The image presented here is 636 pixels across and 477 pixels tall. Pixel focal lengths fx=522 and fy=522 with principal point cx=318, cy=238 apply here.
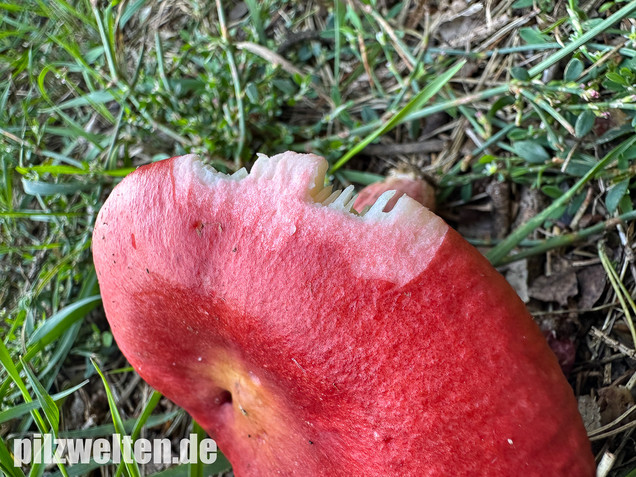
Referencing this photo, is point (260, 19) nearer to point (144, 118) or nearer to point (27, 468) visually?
point (144, 118)

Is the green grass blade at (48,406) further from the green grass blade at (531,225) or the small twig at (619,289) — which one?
the small twig at (619,289)

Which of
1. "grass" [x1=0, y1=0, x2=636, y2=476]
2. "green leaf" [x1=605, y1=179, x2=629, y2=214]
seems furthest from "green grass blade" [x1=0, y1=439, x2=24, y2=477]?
"green leaf" [x1=605, y1=179, x2=629, y2=214]

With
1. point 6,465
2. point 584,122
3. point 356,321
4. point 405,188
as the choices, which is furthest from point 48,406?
point 584,122

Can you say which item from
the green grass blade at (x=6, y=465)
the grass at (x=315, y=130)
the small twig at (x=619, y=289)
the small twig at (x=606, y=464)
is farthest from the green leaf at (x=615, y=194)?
the green grass blade at (x=6, y=465)

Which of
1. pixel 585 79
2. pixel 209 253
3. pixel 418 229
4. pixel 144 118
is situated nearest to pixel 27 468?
pixel 209 253

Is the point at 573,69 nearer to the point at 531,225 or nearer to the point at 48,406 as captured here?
the point at 531,225

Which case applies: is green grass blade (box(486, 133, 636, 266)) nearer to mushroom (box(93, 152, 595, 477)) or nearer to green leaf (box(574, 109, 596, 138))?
green leaf (box(574, 109, 596, 138))
